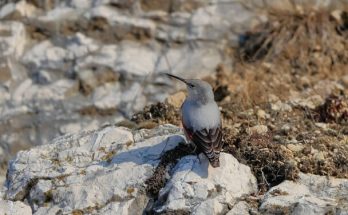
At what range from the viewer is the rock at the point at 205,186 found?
5.02 m

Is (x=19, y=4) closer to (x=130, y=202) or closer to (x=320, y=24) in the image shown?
(x=320, y=24)

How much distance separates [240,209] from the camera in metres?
5.02

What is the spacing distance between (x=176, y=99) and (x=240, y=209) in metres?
2.42

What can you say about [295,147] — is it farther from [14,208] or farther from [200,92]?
[14,208]

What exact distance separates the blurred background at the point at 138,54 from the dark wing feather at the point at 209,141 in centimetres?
224

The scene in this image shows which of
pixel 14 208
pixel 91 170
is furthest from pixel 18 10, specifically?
pixel 14 208

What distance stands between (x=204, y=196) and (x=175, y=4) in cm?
390

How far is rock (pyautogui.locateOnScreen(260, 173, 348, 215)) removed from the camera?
15.9 ft

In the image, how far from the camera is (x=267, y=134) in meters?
5.96

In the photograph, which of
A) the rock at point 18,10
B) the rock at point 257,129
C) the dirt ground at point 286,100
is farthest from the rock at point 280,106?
the rock at point 18,10

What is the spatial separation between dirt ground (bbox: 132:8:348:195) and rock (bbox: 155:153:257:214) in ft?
0.41

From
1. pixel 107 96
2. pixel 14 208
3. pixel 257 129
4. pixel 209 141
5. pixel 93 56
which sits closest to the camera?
pixel 209 141

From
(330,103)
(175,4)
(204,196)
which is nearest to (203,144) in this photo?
(204,196)

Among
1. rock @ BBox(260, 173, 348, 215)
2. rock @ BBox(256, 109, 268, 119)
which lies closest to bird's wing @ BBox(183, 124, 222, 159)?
rock @ BBox(260, 173, 348, 215)
